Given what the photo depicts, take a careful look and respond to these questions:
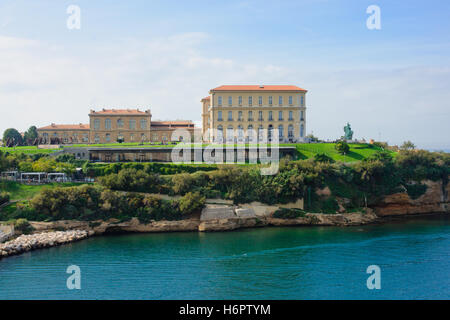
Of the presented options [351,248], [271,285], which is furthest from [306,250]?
[271,285]

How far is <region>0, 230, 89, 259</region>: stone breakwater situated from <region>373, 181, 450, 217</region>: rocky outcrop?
29.1m

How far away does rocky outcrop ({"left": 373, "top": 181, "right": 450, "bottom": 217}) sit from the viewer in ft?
140

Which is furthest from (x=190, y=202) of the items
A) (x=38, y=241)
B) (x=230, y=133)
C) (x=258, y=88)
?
(x=258, y=88)

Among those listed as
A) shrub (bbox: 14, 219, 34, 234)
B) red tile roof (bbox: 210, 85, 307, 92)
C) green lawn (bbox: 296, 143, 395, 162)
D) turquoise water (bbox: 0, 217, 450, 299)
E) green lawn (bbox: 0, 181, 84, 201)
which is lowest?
turquoise water (bbox: 0, 217, 450, 299)

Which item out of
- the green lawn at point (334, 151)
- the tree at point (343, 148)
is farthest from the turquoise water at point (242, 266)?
the tree at point (343, 148)

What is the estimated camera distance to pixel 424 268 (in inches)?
979

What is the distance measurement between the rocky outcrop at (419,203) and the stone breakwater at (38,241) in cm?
2908

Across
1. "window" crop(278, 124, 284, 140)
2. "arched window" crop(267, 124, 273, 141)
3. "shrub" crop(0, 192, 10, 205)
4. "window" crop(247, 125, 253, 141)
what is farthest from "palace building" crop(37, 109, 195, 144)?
"shrub" crop(0, 192, 10, 205)

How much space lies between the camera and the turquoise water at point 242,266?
21344 millimetres

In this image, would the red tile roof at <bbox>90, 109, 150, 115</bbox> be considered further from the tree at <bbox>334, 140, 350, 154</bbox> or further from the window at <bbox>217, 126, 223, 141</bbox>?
the tree at <bbox>334, 140, 350, 154</bbox>

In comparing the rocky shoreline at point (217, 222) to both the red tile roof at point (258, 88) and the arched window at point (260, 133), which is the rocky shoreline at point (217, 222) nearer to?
the arched window at point (260, 133)

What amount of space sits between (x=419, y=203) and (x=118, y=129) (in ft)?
163

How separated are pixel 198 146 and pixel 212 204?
1541 cm

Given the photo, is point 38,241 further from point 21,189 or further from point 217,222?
point 217,222
